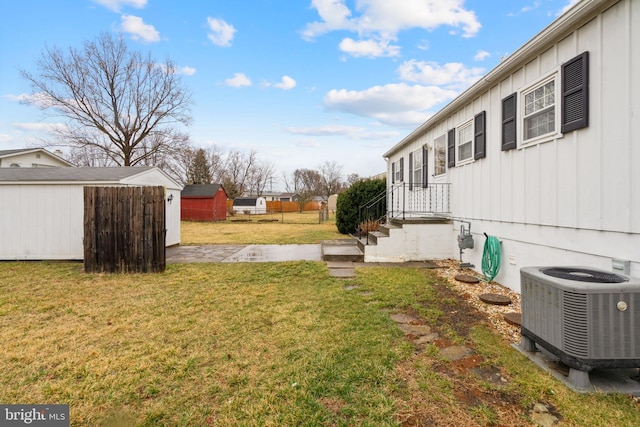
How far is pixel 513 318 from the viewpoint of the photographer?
3.59 meters

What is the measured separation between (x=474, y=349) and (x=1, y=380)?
160 inches

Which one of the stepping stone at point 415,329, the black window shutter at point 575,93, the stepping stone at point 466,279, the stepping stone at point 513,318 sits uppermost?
the black window shutter at point 575,93

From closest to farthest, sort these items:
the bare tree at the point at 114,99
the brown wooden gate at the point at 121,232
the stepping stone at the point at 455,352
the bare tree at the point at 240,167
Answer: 1. the stepping stone at the point at 455,352
2. the brown wooden gate at the point at 121,232
3. the bare tree at the point at 114,99
4. the bare tree at the point at 240,167

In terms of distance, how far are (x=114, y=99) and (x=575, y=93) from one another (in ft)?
90.2

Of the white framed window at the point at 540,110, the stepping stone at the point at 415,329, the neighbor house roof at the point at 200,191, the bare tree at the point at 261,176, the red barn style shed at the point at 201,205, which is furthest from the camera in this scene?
the bare tree at the point at 261,176

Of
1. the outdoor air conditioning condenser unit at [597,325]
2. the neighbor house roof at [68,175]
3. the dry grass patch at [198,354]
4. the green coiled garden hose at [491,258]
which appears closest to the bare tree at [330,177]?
the neighbor house roof at [68,175]

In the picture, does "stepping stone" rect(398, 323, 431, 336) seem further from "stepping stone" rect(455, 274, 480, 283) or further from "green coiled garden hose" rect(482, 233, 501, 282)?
"green coiled garden hose" rect(482, 233, 501, 282)

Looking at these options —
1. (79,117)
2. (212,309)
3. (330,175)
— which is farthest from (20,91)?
(330,175)

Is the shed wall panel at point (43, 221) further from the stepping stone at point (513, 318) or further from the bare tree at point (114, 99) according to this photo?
the bare tree at point (114, 99)

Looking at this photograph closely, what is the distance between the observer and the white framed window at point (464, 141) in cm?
638

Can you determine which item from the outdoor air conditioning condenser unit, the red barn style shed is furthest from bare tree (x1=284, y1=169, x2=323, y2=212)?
the outdoor air conditioning condenser unit

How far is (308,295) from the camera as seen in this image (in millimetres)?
4730

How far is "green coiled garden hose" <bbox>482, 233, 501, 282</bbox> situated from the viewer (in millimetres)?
5160

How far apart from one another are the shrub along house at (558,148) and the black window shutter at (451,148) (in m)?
0.05
